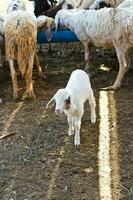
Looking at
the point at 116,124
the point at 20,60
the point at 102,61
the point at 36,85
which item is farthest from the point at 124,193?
the point at 102,61

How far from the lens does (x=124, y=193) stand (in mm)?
4117

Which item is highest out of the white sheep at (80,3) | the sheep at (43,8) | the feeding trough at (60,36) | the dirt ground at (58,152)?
the white sheep at (80,3)

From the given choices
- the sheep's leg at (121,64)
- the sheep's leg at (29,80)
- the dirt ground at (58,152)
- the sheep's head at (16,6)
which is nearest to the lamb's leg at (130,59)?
the sheep's leg at (121,64)

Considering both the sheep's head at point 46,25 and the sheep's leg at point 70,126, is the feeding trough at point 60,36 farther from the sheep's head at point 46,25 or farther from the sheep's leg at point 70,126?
the sheep's leg at point 70,126

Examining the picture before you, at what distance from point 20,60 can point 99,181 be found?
317cm

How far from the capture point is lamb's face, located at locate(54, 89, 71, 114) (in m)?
4.79

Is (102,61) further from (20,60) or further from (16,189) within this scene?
(16,189)

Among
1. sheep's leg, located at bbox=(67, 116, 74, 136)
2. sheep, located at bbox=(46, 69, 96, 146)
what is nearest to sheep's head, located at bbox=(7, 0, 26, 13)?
sheep, located at bbox=(46, 69, 96, 146)

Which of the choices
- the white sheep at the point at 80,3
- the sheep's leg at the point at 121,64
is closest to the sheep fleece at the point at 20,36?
the sheep's leg at the point at 121,64

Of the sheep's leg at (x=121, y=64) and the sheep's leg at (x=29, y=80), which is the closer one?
the sheep's leg at (x=29, y=80)

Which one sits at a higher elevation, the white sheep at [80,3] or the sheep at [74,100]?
the white sheep at [80,3]

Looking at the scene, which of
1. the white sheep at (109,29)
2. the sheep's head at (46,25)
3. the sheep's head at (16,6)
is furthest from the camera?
the sheep's head at (16,6)

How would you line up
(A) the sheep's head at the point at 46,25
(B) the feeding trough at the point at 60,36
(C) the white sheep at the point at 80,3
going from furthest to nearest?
(C) the white sheep at the point at 80,3 < (B) the feeding trough at the point at 60,36 < (A) the sheep's head at the point at 46,25

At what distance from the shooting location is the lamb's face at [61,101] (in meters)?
4.79
